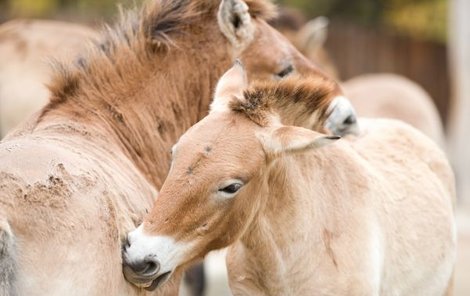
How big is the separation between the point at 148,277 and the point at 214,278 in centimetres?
593

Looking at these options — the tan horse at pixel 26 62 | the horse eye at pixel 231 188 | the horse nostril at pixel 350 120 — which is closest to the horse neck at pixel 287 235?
the horse eye at pixel 231 188

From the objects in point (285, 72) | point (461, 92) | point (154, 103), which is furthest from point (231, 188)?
point (461, 92)

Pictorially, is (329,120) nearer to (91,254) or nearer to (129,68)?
(129,68)

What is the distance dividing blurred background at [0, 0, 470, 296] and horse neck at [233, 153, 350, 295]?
27.4 ft

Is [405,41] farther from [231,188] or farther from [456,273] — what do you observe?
[231,188]

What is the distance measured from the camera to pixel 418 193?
583 centimetres

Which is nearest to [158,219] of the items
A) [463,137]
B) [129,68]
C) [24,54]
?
[129,68]

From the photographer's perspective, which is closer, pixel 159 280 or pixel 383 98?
pixel 159 280

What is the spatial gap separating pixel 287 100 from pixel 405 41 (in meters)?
16.1

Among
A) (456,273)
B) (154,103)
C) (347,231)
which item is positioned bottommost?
(456,273)

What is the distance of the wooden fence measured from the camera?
63.8ft

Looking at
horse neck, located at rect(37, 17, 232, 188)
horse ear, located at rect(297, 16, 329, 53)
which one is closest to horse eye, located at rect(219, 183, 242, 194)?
horse neck, located at rect(37, 17, 232, 188)

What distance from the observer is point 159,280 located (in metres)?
4.50

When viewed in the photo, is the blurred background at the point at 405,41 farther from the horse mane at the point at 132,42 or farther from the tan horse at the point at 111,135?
the horse mane at the point at 132,42
